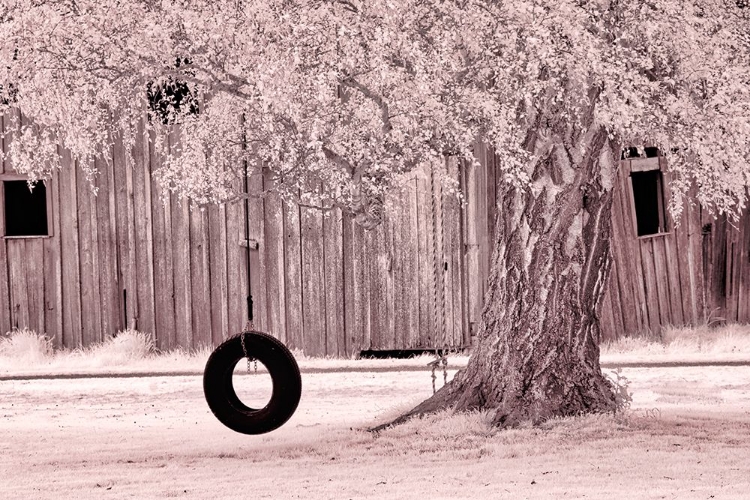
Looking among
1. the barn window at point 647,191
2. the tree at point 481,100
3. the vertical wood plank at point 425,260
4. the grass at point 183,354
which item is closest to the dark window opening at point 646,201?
the barn window at point 647,191

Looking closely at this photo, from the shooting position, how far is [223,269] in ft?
50.9

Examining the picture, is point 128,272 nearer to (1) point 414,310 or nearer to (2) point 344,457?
(1) point 414,310

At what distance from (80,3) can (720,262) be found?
9938mm

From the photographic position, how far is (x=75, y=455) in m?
10.1

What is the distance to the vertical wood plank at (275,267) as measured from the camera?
15328 mm

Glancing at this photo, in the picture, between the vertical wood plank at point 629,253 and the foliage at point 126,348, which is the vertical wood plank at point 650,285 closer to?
the vertical wood plank at point 629,253

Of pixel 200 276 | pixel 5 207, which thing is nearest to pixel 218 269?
pixel 200 276

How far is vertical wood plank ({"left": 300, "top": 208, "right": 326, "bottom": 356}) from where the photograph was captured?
15.2 meters

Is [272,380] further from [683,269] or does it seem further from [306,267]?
[683,269]

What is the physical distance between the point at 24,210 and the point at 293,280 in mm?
4656

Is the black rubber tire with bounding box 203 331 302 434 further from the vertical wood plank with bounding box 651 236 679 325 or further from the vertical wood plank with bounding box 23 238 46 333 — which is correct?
the vertical wood plank with bounding box 651 236 679 325

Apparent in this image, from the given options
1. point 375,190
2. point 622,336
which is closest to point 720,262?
point 622,336

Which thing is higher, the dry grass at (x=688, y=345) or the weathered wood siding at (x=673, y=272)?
the weathered wood siding at (x=673, y=272)

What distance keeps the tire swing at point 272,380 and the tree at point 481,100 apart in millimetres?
1459
